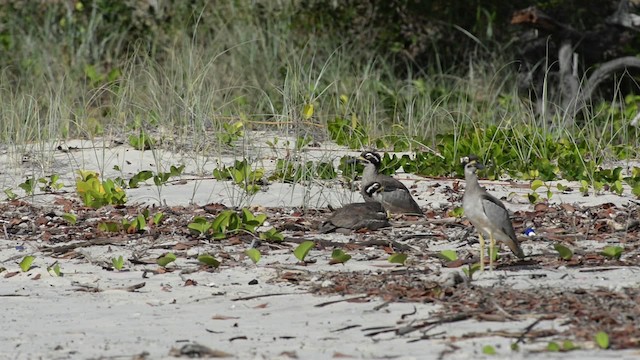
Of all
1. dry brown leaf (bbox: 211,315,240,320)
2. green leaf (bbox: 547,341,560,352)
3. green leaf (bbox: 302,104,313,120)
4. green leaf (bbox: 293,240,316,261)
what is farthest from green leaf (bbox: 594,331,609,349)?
green leaf (bbox: 302,104,313,120)

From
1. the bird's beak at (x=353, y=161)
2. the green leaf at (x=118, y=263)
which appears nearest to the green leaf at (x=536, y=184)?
the bird's beak at (x=353, y=161)

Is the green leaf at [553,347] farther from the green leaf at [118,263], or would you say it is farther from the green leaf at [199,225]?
the green leaf at [199,225]

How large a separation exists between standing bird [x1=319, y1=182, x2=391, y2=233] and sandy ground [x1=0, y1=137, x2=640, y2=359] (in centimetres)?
9

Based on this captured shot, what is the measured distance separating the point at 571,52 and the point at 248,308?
8.84m

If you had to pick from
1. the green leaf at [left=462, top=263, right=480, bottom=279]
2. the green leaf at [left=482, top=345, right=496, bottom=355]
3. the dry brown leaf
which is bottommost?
the dry brown leaf

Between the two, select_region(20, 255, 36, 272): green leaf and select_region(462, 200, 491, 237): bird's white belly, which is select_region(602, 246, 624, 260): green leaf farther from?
select_region(20, 255, 36, 272): green leaf

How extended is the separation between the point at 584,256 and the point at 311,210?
92.2 inches

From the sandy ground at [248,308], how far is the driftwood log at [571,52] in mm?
6123

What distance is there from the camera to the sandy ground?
4.72 meters

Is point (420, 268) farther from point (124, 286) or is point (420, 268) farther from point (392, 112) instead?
point (392, 112)

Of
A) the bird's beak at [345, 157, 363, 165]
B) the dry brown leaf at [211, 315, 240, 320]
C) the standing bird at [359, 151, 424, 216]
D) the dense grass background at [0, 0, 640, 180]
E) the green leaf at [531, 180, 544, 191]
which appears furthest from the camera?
the dense grass background at [0, 0, 640, 180]

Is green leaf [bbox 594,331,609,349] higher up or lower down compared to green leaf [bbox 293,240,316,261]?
higher up

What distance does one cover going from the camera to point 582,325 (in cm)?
484

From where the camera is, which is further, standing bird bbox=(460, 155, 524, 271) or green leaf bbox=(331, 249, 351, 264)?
green leaf bbox=(331, 249, 351, 264)
